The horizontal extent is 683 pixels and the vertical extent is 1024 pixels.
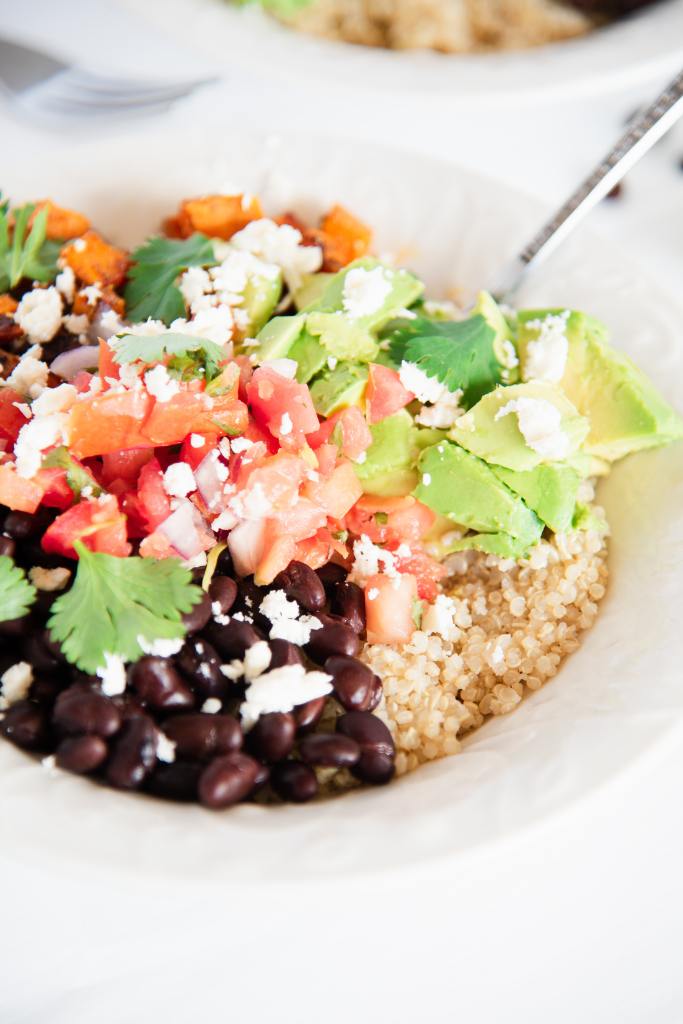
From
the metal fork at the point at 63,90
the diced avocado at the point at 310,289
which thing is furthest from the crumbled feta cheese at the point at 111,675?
the metal fork at the point at 63,90

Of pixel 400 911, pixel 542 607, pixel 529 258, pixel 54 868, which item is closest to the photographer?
pixel 54 868

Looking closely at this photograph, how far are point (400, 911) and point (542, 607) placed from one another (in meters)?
0.69

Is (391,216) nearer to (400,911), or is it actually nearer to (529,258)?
(529,258)

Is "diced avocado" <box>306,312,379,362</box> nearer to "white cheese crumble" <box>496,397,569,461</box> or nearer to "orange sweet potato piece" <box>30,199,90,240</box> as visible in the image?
"white cheese crumble" <box>496,397,569,461</box>

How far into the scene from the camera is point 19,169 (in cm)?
258

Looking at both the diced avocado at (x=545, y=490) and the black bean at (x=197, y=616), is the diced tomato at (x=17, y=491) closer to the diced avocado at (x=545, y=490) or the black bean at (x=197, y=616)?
the black bean at (x=197, y=616)

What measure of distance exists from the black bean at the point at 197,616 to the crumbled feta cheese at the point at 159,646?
0.13 feet

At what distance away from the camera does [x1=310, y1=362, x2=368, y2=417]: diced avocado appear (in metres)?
2.06

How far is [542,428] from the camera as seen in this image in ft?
6.48

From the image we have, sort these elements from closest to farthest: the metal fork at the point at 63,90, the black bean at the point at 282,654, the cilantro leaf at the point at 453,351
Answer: the black bean at the point at 282,654 → the cilantro leaf at the point at 453,351 → the metal fork at the point at 63,90

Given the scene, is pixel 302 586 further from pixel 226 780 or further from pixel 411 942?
pixel 411 942

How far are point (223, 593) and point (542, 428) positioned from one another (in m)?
0.75

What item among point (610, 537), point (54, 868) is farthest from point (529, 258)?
point (54, 868)

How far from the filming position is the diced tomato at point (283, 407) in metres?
1.93
